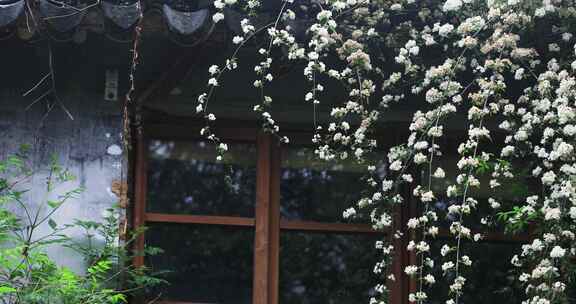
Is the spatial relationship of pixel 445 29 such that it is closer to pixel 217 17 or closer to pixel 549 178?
pixel 549 178

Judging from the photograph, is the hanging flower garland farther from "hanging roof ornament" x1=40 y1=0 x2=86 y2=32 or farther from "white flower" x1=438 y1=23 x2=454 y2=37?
"hanging roof ornament" x1=40 y1=0 x2=86 y2=32

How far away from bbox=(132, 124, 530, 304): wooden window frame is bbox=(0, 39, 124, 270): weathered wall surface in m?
0.20

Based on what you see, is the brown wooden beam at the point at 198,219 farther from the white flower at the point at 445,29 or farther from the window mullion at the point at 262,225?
the white flower at the point at 445,29

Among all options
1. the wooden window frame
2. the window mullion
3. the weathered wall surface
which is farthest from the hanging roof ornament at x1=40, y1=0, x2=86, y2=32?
the window mullion

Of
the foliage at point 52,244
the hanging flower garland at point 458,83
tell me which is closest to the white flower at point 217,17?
the hanging flower garland at point 458,83

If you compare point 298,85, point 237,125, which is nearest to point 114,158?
point 237,125

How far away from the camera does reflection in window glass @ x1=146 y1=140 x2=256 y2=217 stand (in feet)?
17.9

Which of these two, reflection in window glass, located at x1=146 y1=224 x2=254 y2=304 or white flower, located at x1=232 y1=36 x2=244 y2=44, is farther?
reflection in window glass, located at x1=146 y1=224 x2=254 y2=304

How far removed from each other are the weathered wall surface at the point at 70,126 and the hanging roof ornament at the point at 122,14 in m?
0.69

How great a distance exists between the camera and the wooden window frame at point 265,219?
5332 mm

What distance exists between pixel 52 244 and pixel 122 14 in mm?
1316

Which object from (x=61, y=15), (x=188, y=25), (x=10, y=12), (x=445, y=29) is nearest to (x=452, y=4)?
(x=445, y=29)

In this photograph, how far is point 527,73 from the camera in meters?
5.07

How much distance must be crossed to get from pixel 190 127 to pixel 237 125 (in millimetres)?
271
